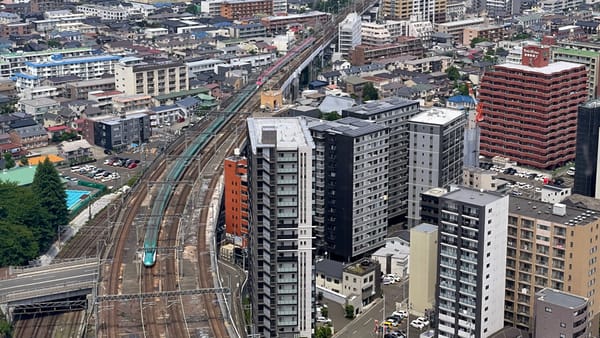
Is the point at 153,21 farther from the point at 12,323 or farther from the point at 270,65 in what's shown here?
the point at 12,323

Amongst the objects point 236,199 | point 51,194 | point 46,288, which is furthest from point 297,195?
point 51,194

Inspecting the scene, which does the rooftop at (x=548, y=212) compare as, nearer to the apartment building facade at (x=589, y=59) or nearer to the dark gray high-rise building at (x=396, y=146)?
the dark gray high-rise building at (x=396, y=146)

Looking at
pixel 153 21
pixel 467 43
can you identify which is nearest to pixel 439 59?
pixel 467 43

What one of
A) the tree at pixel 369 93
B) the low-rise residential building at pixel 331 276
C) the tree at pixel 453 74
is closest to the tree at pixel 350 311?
the low-rise residential building at pixel 331 276

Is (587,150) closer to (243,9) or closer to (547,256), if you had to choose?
(547,256)

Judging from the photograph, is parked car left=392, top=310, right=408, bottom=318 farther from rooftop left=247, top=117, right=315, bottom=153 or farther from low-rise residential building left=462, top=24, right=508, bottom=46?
low-rise residential building left=462, top=24, right=508, bottom=46

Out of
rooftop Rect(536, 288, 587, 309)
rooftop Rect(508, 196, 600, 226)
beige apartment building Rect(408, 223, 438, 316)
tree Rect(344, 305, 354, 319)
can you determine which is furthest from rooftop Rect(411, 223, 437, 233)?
rooftop Rect(536, 288, 587, 309)
